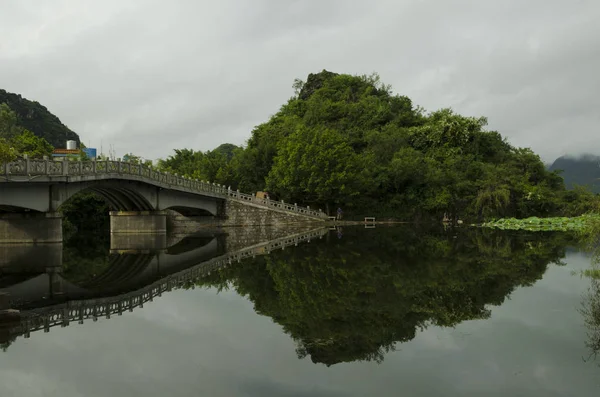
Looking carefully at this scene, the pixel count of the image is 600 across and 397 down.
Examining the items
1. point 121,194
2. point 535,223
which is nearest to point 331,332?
point 121,194

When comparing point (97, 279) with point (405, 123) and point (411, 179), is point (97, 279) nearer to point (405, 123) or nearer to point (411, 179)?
point (411, 179)

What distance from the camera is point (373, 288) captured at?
560 inches

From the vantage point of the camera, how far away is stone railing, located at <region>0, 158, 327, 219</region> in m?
25.0

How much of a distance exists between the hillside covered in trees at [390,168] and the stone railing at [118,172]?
2.98m

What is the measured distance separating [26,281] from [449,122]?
2158 inches

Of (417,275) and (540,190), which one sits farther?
(540,190)

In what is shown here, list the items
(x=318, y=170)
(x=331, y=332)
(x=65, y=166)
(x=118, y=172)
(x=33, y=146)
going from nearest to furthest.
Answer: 1. (x=331, y=332)
2. (x=65, y=166)
3. (x=118, y=172)
4. (x=33, y=146)
5. (x=318, y=170)

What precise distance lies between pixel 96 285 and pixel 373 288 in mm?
8694

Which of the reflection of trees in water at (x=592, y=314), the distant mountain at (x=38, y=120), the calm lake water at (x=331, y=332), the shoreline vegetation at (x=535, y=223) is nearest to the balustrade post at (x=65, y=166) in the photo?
the calm lake water at (x=331, y=332)

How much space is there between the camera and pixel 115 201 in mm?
39562

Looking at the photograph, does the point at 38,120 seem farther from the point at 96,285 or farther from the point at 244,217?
the point at 96,285

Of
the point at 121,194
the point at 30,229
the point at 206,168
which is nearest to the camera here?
the point at 30,229

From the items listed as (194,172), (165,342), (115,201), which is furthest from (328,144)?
(165,342)

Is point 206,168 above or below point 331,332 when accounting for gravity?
above
